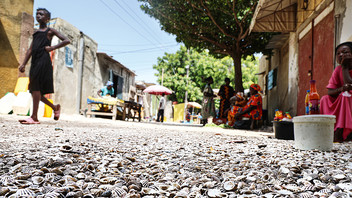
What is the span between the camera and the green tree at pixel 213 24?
7043mm

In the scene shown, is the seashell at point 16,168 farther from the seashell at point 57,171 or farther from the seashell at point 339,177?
the seashell at point 339,177

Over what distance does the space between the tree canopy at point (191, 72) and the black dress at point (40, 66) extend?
17.5 meters

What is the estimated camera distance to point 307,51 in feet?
18.7

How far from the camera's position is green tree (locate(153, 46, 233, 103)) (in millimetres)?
21156

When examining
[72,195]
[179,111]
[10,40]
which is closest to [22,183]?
[72,195]

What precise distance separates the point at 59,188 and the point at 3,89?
7.69 m

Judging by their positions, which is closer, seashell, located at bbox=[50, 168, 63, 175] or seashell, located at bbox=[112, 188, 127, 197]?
seashell, located at bbox=[112, 188, 127, 197]

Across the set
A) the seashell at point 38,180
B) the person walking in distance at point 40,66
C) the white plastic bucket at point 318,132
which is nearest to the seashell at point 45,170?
the seashell at point 38,180

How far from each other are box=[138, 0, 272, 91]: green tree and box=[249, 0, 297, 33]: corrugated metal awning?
744mm

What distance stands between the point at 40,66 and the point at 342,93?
161 inches

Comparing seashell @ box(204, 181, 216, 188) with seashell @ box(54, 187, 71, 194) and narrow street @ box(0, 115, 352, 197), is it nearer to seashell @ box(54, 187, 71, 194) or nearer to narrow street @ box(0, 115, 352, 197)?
narrow street @ box(0, 115, 352, 197)

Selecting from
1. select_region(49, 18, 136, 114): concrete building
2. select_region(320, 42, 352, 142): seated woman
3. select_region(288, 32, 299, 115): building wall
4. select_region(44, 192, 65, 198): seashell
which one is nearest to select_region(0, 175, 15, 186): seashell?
select_region(44, 192, 65, 198): seashell

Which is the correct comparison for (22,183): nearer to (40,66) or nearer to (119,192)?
Answer: (119,192)

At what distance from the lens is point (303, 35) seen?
236 inches
